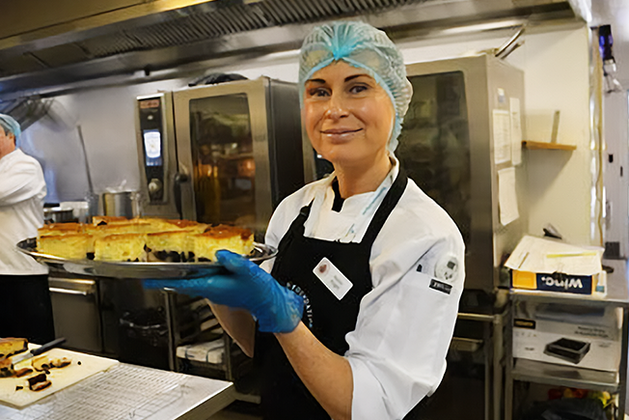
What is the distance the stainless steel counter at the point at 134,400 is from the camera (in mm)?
1357

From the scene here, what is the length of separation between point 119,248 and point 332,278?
Answer: 51 cm

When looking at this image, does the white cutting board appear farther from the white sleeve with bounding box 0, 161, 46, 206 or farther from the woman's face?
the white sleeve with bounding box 0, 161, 46, 206

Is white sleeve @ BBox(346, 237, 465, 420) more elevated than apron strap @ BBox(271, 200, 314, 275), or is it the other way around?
apron strap @ BBox(271, 200, 314, 275)

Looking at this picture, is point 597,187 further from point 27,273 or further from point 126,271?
point 27,273

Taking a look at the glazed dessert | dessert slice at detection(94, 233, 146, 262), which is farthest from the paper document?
the glazed dessert

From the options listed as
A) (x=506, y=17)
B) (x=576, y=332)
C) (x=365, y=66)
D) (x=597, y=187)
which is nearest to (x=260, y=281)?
(x=365, y=66)

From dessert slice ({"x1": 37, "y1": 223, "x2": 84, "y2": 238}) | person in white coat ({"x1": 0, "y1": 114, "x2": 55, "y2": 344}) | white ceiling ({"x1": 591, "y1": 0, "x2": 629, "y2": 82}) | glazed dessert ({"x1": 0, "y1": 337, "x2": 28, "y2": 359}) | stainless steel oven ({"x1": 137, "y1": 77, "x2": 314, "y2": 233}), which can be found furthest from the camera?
white ceiling ({"x1": 591, "y1": 0, "x2": 629, "y2": 82})

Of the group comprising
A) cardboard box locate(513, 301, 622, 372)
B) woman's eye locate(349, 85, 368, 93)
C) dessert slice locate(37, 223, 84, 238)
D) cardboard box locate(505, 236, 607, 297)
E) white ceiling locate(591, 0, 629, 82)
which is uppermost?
white ceiling locate(591, 0, 629, 82)

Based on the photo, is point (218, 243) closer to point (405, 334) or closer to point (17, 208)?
point (405, 334)

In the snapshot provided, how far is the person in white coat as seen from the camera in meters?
2.64

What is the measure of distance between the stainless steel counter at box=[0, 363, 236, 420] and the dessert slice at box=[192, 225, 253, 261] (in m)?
0.42

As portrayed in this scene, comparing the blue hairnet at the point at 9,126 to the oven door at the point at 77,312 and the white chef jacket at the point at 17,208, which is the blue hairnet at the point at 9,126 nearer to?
the white chef jacket at the point at 17,208

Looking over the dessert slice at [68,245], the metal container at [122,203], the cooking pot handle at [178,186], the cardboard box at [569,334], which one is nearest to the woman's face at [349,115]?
the dessert slice at [68,245]

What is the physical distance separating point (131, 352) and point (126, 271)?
7.43 feet
